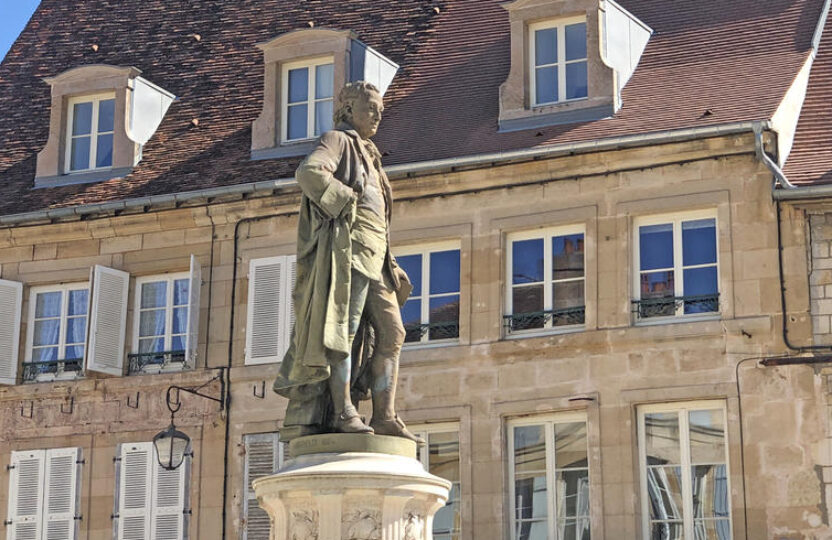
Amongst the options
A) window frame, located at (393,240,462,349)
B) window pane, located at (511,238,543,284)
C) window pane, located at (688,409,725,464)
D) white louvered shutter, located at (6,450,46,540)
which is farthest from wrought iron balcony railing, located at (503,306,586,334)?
white louvered shutter, located at (6,450,46,540)

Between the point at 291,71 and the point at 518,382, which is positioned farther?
the point at 291,71

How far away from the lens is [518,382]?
20.0m

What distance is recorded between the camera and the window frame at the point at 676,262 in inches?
761

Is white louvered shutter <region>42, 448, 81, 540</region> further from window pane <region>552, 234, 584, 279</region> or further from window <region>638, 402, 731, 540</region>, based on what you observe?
window <region>638, 402, 731, 540</region>

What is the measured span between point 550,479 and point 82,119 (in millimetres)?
7540

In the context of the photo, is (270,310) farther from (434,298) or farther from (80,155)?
(80,155)

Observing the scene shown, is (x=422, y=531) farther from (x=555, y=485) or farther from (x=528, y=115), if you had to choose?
(x=528, y=115)

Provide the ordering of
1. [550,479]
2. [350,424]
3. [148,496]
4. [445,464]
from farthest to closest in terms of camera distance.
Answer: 1. [148,496]
2. [445,464]
3. [550,479]
4. [350,424]

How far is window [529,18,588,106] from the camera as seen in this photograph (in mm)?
20984

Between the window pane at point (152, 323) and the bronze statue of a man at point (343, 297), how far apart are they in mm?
10987

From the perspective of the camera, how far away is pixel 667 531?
18969 mm

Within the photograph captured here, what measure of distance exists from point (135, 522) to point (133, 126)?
4718 mm

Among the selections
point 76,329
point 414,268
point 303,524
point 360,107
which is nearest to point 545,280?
point 414,268

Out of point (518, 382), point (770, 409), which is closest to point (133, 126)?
point (518, 382)
